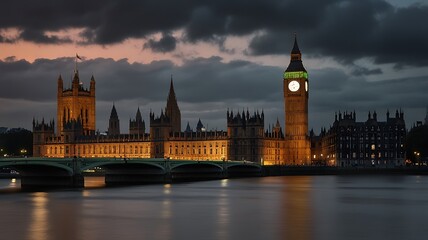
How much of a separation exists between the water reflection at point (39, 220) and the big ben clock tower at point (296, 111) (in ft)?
382

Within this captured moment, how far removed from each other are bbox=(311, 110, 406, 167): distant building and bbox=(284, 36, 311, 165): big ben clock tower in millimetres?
10730

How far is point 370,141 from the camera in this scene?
17212 cm

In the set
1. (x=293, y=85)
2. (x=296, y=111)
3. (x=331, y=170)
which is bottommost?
(x=331, y=170)

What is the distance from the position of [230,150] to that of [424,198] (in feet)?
331

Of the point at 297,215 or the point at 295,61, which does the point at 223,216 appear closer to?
the point at 297,215

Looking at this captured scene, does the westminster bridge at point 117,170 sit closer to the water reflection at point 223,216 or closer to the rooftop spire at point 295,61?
the water reflection at point 223,216

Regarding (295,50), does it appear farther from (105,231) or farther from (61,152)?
(105,231)

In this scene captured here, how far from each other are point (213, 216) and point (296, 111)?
5350 inches

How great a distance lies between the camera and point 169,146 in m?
183

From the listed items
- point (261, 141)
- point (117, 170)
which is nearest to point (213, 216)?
point (117, 170)

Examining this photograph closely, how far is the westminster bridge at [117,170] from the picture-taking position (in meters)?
92.8

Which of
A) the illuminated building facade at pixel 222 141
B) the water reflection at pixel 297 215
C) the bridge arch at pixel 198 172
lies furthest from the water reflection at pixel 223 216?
the illuminated building facade at pixel 222 141

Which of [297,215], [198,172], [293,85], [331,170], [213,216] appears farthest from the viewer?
[293,85]

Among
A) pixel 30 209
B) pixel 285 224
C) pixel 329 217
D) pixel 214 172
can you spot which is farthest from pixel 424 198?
pixel 214 172
